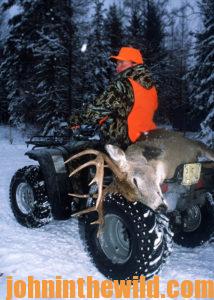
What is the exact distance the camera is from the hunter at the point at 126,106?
471 cm

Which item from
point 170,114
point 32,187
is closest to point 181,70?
point 170,114

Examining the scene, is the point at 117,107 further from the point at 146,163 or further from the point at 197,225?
the point at 197,225

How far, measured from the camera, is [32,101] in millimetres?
27906

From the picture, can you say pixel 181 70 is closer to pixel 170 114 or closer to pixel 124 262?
pixel 170 114

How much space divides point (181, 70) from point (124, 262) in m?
31.0

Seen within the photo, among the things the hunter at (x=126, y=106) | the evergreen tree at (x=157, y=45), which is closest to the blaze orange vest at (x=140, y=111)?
the hunter at (x=126, y=106)

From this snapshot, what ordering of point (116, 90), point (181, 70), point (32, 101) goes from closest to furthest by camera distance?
point (116, 90), point (32, 101), point (181, 70)

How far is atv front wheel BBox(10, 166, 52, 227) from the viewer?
228 inches

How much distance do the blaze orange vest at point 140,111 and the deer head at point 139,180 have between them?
2.51 feet

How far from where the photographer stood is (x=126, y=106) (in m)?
4.77

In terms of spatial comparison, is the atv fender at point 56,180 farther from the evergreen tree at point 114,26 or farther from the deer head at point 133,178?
the evergreen tree at point 114,26

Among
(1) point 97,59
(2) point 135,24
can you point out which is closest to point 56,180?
(1) point 97,59

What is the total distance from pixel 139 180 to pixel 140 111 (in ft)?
3.61

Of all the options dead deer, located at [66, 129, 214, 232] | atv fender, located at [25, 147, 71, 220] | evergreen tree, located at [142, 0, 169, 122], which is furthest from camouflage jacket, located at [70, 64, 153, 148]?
evergreen tree, located at [142, 0, 169, 122]
